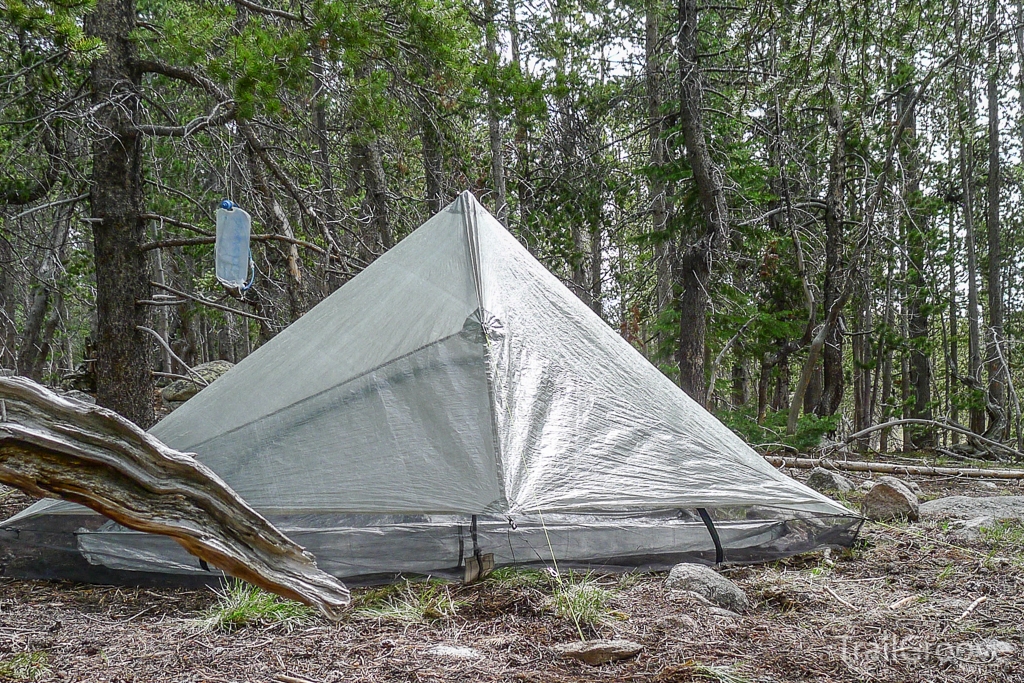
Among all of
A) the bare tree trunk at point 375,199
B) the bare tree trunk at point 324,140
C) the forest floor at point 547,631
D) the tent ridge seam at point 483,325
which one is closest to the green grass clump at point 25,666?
the forest floor at point 547,631

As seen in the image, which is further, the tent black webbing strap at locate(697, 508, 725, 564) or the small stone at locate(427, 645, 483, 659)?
the tent black webbing strap at locate(697, 508, 725, 564)

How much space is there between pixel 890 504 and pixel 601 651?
115 inches

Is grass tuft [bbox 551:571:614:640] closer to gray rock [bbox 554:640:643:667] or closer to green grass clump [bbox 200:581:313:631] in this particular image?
gray rock [bbox 554:640:643:667]

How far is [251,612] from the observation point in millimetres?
2988

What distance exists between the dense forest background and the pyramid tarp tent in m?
1.04

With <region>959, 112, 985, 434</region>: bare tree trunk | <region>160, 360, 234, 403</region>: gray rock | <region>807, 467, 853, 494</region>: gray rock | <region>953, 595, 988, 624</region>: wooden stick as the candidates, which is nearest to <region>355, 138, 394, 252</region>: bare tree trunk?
<region>807, 467, 853, 494</region>: gray rock

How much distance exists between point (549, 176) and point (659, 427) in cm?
488

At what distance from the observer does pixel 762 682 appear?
239 centimetres

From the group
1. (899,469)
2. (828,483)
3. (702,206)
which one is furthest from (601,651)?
(702,206)

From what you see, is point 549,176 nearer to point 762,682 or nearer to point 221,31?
point 221,31

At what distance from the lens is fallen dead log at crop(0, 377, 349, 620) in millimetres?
2201

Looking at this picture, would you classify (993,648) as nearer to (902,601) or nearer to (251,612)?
(902,601)

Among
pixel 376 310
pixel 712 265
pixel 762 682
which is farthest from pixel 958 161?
pixel 762 682

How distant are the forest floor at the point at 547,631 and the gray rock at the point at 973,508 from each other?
1.08 m
